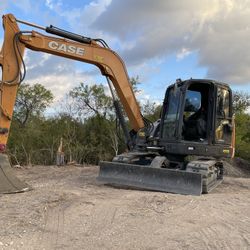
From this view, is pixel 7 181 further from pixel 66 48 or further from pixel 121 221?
pixel 66 48

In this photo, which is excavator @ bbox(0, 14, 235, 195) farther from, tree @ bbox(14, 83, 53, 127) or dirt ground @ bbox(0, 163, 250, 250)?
tree @ bbox(14, 83, 53, 127)

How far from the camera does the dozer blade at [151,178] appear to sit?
26.6 ft

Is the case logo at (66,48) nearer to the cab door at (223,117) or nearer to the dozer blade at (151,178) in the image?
the dozer blade at (151,178)

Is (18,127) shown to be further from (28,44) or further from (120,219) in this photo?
(120,219)

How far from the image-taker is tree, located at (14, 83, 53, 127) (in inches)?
1167

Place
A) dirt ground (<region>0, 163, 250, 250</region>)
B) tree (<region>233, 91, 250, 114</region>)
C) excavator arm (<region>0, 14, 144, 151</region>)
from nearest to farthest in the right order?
dirt ground (<region>0, 163, 250, 250</region>), excavator arm (<region>0, 14, 144, 151</region>), tree (<region>233, 91, 250, 114</region>)

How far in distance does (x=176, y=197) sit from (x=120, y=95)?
3790 mm

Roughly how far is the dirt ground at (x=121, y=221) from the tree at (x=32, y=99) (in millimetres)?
21982

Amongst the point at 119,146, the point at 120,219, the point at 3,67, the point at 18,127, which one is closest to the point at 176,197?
the point at 120,219

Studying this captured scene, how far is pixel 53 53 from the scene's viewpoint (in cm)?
931

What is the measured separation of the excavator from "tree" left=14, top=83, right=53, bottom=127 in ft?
62.2

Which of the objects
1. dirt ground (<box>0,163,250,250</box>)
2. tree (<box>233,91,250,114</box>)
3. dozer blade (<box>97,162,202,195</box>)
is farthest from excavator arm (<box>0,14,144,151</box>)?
tree (<box>233,91,250,114</box>)

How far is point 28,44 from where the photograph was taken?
877 centimetres

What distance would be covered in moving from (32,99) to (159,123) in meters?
23.8
